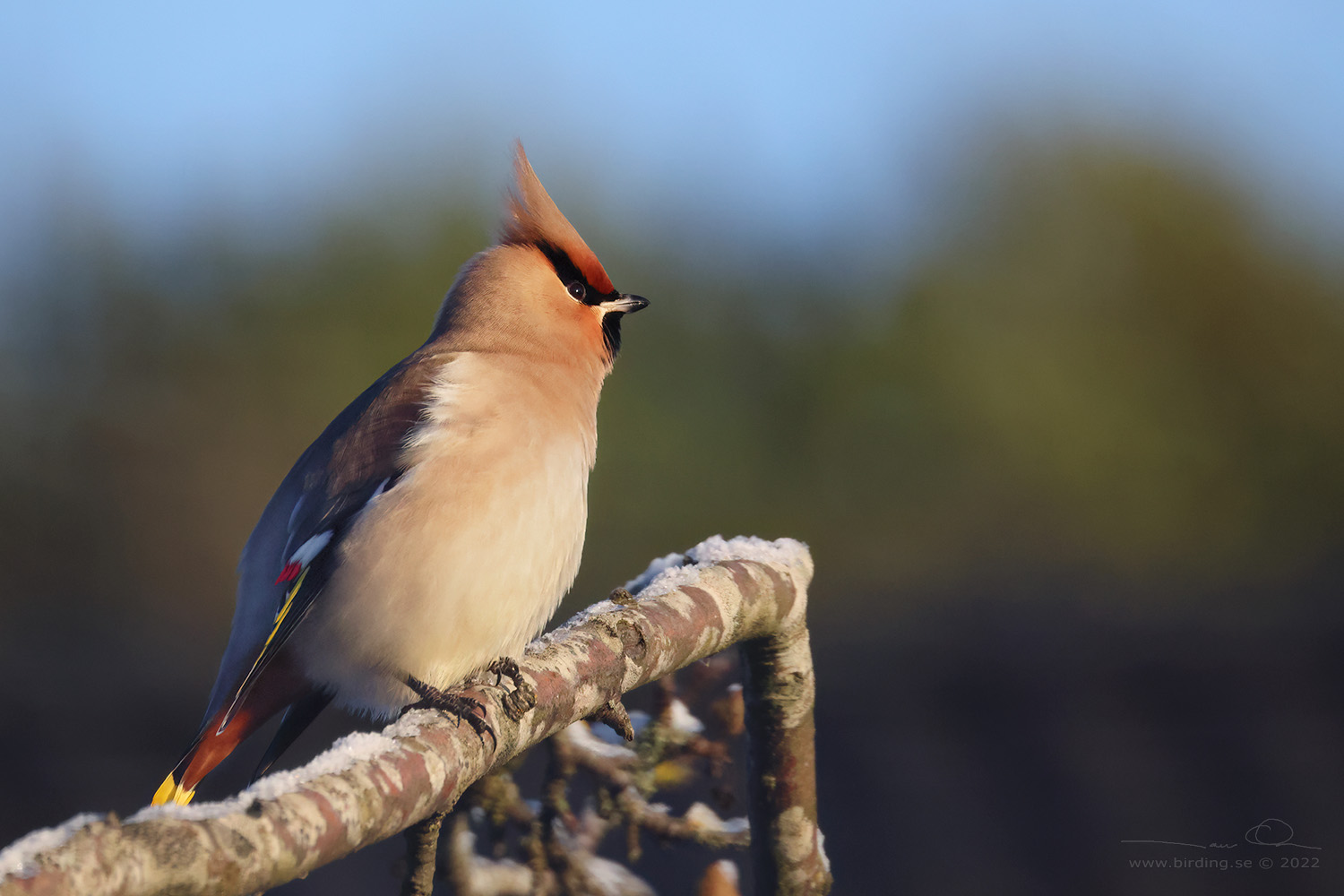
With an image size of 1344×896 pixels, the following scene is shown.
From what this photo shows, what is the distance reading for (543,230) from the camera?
3.15m

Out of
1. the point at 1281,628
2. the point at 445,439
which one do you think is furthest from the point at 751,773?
the point at 1281,628

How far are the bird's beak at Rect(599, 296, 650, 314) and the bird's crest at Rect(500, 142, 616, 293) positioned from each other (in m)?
0.04

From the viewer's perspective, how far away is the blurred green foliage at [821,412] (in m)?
7.14

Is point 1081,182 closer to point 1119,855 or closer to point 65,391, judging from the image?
point 1119,855

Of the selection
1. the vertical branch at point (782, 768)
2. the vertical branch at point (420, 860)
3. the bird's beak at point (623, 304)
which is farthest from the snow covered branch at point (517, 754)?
the bird's beak at point (623, 304)

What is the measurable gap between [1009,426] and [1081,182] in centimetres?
199

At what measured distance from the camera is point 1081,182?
853 centimetres

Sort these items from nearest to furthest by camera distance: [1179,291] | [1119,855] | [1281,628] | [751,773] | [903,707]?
[751,773], [1119,855], [903,707], [1281,628], [1179,291]

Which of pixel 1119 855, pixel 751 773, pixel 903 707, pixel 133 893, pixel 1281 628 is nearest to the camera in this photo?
pixel 133 893

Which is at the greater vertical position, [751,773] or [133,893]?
[133,893]

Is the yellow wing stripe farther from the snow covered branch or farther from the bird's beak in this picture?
the bird's beak
